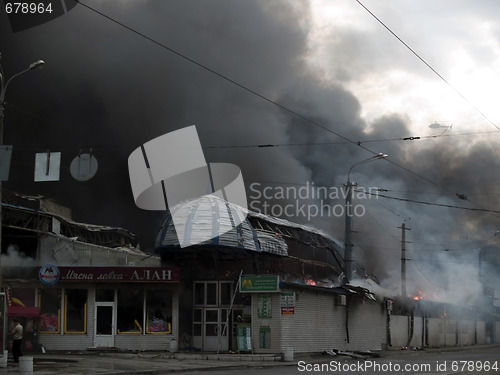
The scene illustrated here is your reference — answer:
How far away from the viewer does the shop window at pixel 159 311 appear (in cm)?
3231

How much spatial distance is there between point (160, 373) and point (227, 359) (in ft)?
25.4

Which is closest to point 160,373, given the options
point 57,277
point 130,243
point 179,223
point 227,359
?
point 227,359

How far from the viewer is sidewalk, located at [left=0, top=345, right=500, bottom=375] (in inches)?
806

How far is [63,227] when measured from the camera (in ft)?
134

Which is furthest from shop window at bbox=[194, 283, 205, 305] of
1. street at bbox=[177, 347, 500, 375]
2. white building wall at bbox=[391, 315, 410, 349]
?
white building wall at bbox=[391, 315, 410, 349]

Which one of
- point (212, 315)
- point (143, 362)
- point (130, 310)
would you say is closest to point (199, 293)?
point (212, 315)

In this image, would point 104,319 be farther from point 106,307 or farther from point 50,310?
point 50,310

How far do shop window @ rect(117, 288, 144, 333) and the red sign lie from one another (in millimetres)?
1179

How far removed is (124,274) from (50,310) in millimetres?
4080

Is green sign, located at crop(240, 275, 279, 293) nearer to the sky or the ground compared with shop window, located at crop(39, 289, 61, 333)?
nearer to the sky

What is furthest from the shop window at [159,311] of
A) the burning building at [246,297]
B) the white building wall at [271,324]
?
the white building wall at [271,324]

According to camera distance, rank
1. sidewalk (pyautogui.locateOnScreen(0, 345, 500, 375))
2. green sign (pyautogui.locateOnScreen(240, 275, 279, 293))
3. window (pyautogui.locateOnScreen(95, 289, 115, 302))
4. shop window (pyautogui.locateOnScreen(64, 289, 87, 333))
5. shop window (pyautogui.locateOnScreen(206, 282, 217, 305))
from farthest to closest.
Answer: shop window (pyautogui.locateOnScreen(206, 282, 217, 305)) → window (pyautogui.locateOnScreen(95, 289, 115, 302)) → shop window (pyautogui.locateOnScreen(64, 289, 87, 333)) → green sign (pyautogui.locateOnScreen(240, 275, 279, 293)) → sidewalk (pyautogui.locateOnScreen(0, 345, 500, 375))

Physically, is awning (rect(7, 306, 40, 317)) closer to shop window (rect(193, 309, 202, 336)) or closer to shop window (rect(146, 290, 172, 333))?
shop window (rect(146, 290, 172, 333))

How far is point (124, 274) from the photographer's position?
31.7 metres
